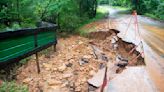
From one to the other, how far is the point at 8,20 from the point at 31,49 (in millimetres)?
3937

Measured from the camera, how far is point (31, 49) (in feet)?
25.3

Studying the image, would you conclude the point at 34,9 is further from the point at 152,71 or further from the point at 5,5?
the point at 152,71

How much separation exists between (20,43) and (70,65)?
109 inches

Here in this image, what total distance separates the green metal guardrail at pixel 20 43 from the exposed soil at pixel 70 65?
0.86m

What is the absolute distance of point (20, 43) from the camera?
7.02m

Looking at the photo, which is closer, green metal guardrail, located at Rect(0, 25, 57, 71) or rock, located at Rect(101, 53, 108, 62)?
green metal guardrail, located at Rect(0, 25, 57, 71)

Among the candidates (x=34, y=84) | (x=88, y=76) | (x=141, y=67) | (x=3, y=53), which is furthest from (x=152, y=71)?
(x=3, y=53)

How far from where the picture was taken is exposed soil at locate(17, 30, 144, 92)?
7.37m

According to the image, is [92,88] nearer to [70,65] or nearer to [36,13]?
[70,65]

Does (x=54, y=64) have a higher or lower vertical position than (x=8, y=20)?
lower

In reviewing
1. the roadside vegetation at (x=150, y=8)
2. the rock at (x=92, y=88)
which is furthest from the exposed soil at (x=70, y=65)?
the roadside vegetation at (x=150, y=8)

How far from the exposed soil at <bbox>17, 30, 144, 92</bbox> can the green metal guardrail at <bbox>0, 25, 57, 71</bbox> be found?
859 millimetres

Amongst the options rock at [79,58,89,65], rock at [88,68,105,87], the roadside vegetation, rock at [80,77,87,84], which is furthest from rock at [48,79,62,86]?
the roadside vegetation

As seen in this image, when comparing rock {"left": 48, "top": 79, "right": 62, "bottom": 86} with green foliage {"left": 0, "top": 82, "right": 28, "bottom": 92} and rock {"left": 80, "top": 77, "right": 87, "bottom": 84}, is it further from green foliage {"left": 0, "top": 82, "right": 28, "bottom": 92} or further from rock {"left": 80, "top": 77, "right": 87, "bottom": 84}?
green foliage {"left": 0, "top": 82, "right": 28, "bottom": 92}
